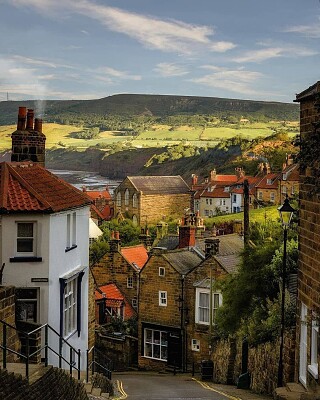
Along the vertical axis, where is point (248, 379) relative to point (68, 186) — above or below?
below

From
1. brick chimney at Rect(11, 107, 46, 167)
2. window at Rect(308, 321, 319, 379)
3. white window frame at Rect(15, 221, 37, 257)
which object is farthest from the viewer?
brick chimney at Rect(11, 107, 46, 167)

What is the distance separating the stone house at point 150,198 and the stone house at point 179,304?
54588mm

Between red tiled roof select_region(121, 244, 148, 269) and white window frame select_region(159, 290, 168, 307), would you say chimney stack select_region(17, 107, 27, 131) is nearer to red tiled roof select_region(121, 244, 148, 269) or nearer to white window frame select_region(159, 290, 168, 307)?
white window frame select_region(159, 290, 168, 307)

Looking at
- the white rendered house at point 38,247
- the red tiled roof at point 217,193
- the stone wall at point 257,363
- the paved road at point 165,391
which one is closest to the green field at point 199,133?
the red tiled roof at point 217,193

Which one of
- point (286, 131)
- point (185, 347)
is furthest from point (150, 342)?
point (286, 131)

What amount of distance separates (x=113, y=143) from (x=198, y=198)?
29.6m

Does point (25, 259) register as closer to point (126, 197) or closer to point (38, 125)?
point (38, 125)

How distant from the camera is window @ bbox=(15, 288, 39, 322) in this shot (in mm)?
16719

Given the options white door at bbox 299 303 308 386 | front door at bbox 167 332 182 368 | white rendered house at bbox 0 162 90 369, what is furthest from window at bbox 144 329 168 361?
white door at bbox 299 303 308 386

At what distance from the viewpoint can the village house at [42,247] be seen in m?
16.8

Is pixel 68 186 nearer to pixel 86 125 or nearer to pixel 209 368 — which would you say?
A: pixel 209 368

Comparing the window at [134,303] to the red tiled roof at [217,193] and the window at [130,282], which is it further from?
the red tiled roof at [217,193]

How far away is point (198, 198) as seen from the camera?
101562 millimetres

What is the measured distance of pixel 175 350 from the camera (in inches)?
1235
